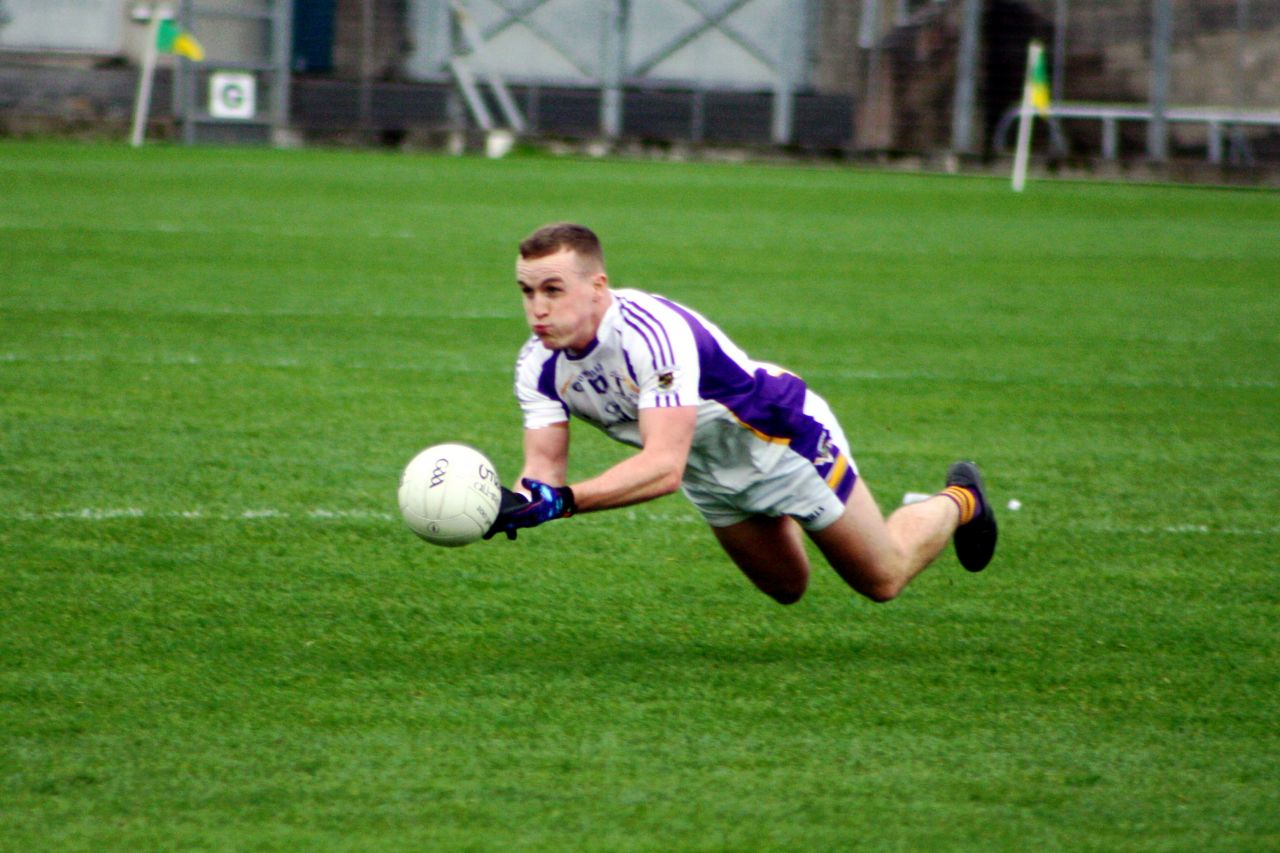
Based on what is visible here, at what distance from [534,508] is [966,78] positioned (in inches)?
1053

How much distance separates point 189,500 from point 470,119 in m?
25.4

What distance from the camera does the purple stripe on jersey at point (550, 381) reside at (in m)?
5.05

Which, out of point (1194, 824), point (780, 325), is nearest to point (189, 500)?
point (1194, 824)

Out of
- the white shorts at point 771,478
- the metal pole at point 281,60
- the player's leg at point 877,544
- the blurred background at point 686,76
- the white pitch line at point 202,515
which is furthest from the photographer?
the metal pole at point 281,60

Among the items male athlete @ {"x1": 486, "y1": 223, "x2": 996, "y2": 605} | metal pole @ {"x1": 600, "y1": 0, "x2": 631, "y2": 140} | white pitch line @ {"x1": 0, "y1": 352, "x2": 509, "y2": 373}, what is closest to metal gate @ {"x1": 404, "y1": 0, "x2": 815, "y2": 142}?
metal pole @ {"x1": 600, "y1": 0, "x2": 631, "y2": 140}

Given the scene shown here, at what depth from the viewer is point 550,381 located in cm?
509

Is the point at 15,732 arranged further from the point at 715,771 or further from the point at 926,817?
the point at 926,817

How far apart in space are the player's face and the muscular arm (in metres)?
0.33

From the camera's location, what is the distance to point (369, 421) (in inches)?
348

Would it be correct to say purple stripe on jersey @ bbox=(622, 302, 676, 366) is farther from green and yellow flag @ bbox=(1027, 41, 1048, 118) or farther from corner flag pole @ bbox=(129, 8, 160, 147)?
corner flag pole @ bbox=(129, 8, 160, 147)

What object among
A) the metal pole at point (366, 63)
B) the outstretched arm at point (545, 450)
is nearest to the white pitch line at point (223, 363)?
the outstretched arm at point (545, 450)

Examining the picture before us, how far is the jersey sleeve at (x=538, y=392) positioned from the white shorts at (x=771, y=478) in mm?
508

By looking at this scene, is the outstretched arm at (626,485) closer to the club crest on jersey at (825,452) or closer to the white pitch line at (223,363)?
the club crest on jersey at (825,452)

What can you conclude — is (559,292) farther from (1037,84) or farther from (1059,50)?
(1059,50)
